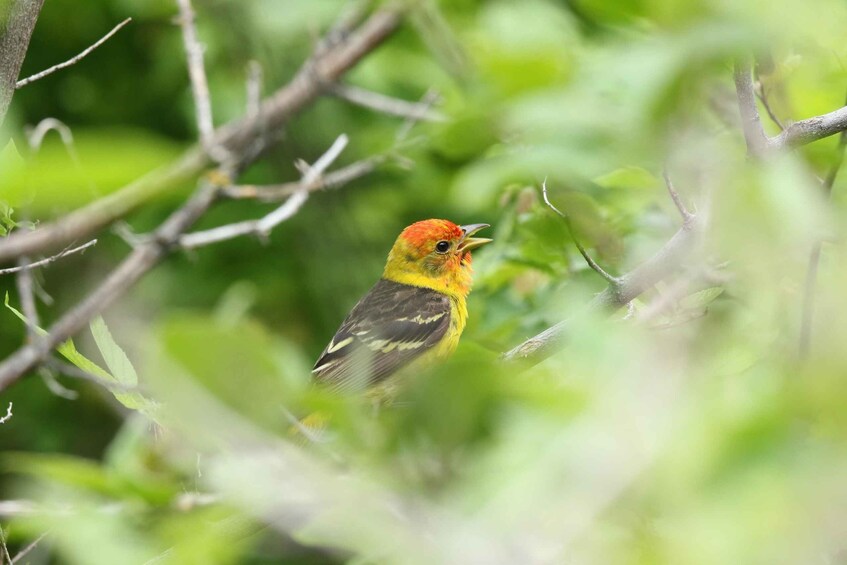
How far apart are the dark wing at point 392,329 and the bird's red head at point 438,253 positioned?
89 mm

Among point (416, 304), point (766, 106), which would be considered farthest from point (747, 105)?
point (416, 304)

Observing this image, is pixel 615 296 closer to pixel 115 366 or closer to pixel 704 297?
pixel 704 297

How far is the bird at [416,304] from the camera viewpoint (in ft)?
18.0

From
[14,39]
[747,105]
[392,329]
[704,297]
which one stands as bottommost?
[392,329]

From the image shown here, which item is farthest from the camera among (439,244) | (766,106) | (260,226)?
(439,244)

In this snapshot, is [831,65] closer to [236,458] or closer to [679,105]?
[679,105]

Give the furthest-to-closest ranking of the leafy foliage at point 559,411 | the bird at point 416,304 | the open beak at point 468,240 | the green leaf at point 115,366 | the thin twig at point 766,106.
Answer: the open beak at point 468,240 < the bird at point 416,304 < the thin twig at point 766,106 < the green leaf at point 115,366 < the leafy foliage at point 559,411

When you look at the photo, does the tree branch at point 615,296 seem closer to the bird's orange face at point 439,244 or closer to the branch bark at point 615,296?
the branch bark at point 615,296

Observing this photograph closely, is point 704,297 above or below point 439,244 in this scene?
above

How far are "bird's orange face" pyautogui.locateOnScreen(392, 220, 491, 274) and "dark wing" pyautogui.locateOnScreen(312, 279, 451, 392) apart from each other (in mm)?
169

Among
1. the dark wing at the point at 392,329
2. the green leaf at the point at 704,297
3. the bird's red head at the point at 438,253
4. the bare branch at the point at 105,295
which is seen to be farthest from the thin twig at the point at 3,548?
the bird's red head at the point at 438,253

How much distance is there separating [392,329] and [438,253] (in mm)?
580

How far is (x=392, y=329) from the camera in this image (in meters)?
5.62

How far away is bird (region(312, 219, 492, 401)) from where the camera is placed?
550 centimetres
